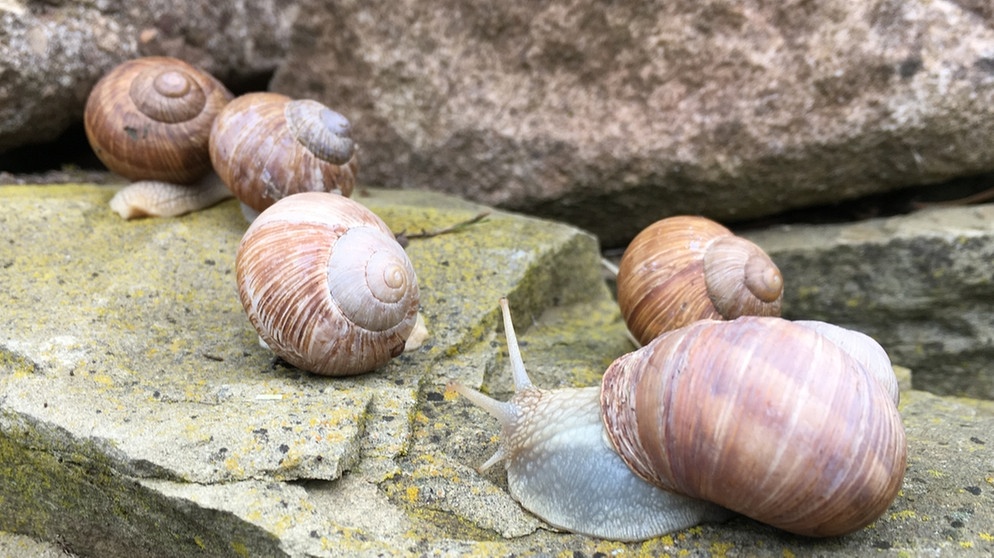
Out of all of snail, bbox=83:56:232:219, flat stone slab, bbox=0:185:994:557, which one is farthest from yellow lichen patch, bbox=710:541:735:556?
snail, bbox=83:56:232:219

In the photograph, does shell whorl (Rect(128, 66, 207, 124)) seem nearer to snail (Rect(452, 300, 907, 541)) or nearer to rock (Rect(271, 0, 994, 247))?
rock (Rect(271, 0, 994, 247))

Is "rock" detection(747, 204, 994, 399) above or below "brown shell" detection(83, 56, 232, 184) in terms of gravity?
below

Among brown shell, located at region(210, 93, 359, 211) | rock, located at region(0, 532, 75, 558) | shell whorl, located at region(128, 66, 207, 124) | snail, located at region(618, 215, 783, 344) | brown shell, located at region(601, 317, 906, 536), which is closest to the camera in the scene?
brown shell, located at region(601, 317, 906, 536)

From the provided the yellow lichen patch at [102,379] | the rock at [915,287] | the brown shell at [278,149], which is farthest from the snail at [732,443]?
the rock at [915,287]

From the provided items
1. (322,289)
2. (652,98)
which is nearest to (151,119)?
(322,289)

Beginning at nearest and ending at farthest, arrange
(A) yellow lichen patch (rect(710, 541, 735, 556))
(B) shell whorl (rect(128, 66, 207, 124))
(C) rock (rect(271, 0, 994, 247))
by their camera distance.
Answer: (A) yellow lichen patch (rect(710, 541, 735, 556)) → (B) shell whorl (rect(128, 66, 207, 124)) → (C) rock (rect(271, 0, 994, 247))

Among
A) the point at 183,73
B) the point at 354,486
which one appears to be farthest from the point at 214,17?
the point at 354,486

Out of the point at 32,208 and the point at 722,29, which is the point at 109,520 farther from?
the point at 722,29
